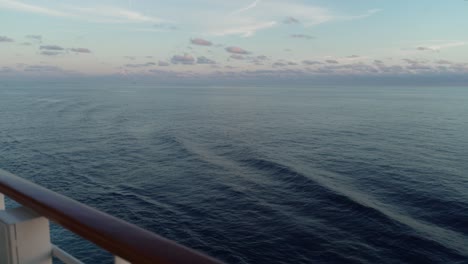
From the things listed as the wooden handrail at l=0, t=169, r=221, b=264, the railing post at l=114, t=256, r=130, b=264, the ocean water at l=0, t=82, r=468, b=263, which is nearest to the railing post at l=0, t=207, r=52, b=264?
the wooden handrail at l=0, t=169, r=221, b=264

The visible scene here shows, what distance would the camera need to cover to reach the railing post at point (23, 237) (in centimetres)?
154

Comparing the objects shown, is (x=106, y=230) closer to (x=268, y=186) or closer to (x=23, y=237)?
(x=23, y=237)

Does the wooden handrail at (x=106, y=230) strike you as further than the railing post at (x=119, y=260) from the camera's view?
No

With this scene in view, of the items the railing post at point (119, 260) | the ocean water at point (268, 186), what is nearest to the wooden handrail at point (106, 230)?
the railing post at point (119, 260)

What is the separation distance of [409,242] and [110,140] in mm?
33855

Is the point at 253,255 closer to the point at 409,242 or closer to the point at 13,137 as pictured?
the point at 409,242

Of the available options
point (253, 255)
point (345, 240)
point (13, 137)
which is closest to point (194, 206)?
point (253, 255)

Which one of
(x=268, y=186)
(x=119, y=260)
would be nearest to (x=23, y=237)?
(x=119, y=260)

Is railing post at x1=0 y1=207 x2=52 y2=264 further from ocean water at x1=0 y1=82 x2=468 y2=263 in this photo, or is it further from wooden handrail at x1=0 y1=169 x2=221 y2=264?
ocean water at x1=0 y1=82 x2=468 y2=263

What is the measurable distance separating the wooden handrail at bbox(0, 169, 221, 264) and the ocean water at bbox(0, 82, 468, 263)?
18.4 metres

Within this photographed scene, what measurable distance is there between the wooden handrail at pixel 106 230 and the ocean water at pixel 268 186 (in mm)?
18405

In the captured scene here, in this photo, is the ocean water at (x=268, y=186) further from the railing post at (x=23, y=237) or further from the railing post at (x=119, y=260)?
the railing post at (x=119, y=260)

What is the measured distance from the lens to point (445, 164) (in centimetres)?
3356

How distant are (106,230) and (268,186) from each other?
1065 inches
